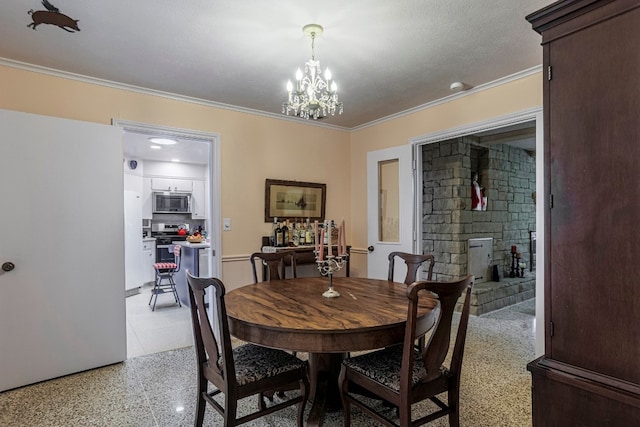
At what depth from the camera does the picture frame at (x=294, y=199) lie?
4.02m

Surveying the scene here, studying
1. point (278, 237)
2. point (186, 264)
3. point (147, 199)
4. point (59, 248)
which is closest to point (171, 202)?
point (147, 199)

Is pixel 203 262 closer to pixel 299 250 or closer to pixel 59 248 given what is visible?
pixel 299 250

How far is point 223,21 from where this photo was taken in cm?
213

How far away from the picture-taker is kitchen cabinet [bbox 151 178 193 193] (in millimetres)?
6849

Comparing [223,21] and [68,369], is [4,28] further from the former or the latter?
[68,369]

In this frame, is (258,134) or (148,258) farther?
Answer: (148,258)

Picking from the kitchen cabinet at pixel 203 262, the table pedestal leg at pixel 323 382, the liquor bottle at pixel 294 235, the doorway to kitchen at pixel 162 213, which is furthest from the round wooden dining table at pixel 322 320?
the kitchen cabinet at pixel 203 262

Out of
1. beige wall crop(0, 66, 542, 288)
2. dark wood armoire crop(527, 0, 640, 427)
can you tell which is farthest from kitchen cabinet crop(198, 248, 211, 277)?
dark wood armoire crop(527, 0, 640, 427)

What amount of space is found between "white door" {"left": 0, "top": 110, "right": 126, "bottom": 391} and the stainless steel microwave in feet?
13.4

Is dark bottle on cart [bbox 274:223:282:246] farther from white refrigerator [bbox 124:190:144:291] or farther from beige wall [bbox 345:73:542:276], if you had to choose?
white refrigerator [bbox 124:190:144:291]

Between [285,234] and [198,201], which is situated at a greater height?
[198,201]

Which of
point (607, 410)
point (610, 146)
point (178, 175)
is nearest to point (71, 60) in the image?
point (610, 146)

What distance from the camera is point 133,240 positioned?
5988 millimetres

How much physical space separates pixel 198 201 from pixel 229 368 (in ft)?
20.4
